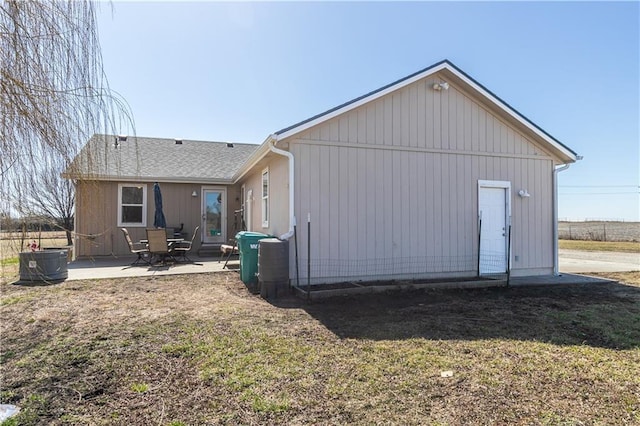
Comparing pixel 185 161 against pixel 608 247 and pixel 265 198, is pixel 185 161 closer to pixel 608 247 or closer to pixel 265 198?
pixel 265 198

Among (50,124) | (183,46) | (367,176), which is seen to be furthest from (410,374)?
(367,176)

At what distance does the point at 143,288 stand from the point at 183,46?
4.60 metres

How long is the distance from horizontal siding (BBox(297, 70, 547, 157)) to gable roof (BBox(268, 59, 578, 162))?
8.5 inches

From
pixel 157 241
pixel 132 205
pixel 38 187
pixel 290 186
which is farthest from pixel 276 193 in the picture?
pixel 132 205

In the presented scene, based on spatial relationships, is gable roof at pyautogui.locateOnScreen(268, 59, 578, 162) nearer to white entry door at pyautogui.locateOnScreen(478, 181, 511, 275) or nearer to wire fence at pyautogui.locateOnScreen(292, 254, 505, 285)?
white entry door at pyautogui.locateOnScreen(478, 181, 511, 275)

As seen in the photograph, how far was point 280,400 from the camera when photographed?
2666mm

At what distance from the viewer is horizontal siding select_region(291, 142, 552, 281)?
23.5 ft

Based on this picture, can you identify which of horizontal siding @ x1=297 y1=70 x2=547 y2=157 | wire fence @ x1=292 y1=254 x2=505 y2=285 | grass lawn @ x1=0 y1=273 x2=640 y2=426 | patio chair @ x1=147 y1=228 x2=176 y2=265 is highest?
horizontal siding @ x1=297 y1=70 x2=547 y2=157

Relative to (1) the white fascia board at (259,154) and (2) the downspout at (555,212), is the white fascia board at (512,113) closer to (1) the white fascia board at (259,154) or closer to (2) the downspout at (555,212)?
(2) the downspout at (555,212)

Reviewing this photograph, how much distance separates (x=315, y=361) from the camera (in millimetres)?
3430

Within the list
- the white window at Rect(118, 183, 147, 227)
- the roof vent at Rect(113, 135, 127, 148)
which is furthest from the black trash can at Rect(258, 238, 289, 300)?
→ the white window at Rect(118, 183, 147, 227)

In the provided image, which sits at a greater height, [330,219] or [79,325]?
[330,219]

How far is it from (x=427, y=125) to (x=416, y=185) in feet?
4.38

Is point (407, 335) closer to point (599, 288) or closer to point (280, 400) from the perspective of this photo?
point (280, 400)
